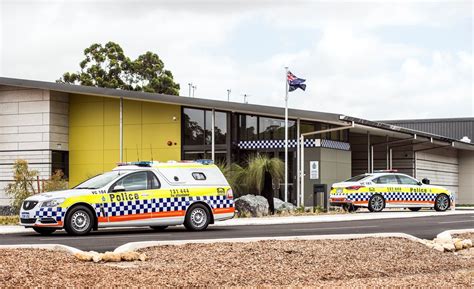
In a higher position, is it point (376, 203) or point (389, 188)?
point (389, 188)

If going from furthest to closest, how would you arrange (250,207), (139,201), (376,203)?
(376,203) < (250,207) < (139,201)

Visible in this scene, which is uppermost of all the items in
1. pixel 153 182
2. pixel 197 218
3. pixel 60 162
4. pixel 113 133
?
pixel 113 133

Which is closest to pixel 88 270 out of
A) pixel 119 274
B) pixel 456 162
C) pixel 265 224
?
pixel 119 274

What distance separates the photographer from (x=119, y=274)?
10.9 meters

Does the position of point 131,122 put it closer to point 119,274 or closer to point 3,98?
point 3,98

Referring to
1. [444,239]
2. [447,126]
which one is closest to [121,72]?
[447,126]

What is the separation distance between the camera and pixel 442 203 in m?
33.8

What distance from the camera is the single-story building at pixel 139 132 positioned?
3572cm

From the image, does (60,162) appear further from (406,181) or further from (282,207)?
(406,181)

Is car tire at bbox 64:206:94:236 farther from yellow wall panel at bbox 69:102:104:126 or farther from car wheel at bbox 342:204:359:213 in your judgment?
yellow wall panel at bbox 69:102:104:126

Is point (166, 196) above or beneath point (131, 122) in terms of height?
beneath

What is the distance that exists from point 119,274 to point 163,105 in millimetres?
25758

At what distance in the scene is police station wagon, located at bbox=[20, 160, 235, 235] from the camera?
19.3 meters

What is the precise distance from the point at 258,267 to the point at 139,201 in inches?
338
